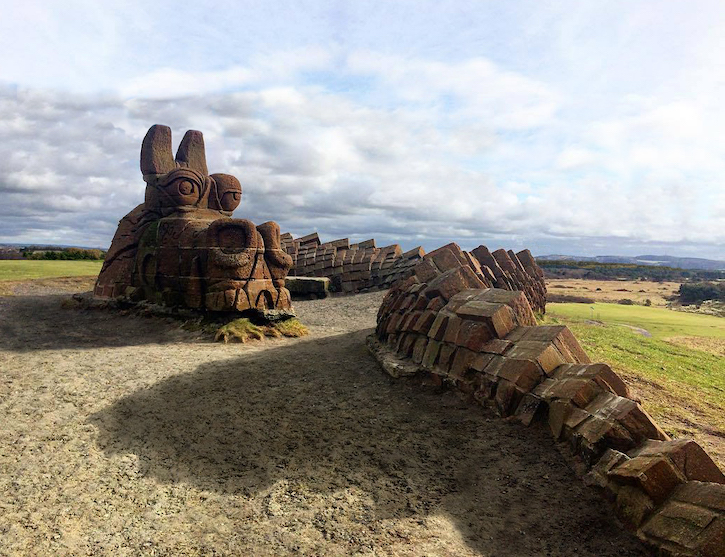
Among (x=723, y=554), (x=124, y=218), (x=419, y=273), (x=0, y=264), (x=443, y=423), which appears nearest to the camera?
(x=723, y=554)

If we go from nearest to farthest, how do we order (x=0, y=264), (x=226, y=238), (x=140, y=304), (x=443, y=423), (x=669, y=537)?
(x=669, y=537)
(x=443, y=423)
(x=226, y=238)
(x=140, y=304)
(x=0, y=264)

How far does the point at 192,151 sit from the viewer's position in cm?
1305

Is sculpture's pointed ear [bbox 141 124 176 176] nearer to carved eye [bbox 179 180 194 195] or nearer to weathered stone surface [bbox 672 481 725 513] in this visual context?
carved eye [bbox 179 180 194 195]

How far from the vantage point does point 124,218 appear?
13.0 metres

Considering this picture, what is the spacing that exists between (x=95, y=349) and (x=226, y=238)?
10.2 feet

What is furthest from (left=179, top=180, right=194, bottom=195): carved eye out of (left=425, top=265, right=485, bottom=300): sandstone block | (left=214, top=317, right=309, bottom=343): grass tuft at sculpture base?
(left=425, top=265, right=485, bottom=300): sandstone block

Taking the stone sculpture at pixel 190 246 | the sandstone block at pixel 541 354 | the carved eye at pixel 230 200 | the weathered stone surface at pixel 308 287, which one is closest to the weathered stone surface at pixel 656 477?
the sandstone block at pixel 541 354

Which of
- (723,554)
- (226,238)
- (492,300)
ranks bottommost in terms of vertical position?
(723,554)

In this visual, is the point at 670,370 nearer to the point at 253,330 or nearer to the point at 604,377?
the point at 604,377

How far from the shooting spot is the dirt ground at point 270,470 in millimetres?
3574

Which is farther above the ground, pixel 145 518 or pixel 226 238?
pixel 226 238

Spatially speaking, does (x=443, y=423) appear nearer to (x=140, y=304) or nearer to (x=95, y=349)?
(x=95, y=349)

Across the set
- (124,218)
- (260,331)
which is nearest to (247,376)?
(260,331)

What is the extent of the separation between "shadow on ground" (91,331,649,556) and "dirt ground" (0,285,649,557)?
2cm
